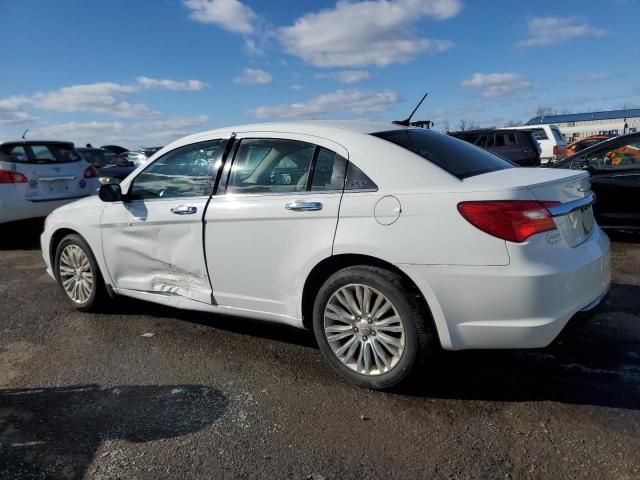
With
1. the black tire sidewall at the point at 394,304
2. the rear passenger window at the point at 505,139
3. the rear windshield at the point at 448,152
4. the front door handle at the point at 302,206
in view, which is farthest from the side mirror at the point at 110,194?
the rear passenger window at the point at 505,139

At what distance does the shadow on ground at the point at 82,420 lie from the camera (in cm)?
265

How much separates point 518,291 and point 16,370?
11.0ft

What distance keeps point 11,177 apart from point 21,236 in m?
1.98

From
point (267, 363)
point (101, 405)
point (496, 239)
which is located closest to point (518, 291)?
point (496, 239)

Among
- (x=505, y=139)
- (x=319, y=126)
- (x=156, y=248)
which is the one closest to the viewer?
(x=319, y=126)

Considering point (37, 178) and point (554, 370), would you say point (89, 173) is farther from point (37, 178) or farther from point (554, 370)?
point (554, 370)

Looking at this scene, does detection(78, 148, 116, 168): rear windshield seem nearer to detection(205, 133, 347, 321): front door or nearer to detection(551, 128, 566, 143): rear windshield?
detection(551, 128, 566, 143): rear windshield

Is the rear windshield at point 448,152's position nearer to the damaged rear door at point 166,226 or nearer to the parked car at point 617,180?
the damaged rear door at point 166,226

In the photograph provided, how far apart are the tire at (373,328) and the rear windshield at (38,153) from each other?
6.47m

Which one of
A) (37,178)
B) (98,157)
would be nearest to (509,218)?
(37,178)

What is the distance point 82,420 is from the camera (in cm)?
304

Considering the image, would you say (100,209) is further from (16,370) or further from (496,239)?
(496,239)

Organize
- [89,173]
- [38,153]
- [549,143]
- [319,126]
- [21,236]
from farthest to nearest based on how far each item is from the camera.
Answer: [549,143], [21,236], [89,173], [38,153], [319,126]

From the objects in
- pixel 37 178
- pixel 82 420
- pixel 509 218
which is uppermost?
pixel 37 178
